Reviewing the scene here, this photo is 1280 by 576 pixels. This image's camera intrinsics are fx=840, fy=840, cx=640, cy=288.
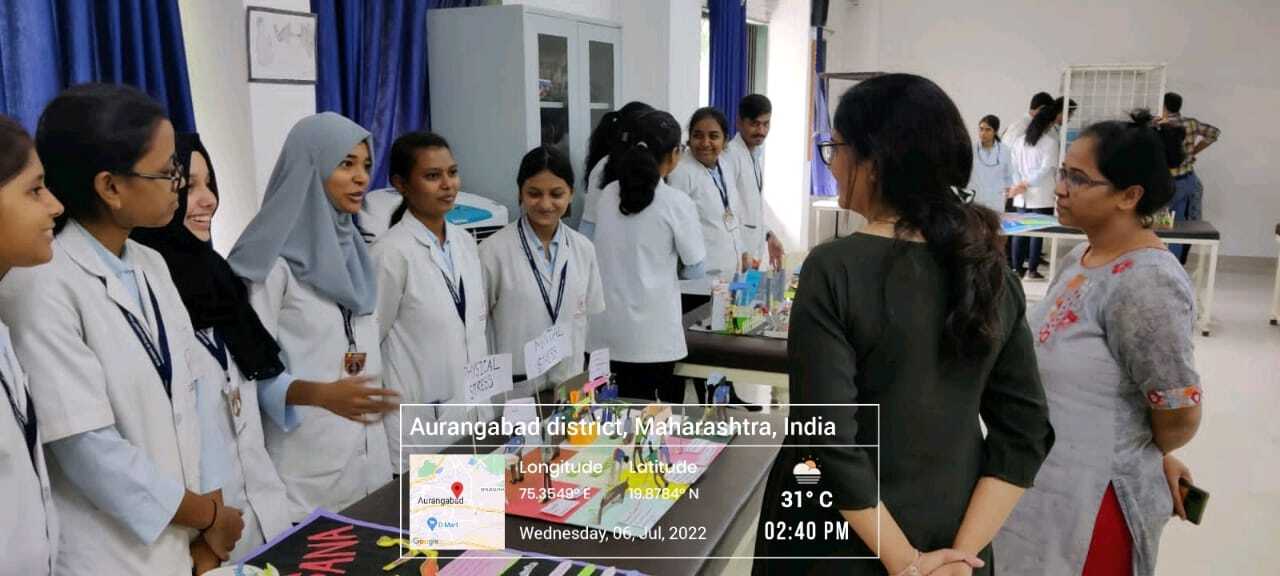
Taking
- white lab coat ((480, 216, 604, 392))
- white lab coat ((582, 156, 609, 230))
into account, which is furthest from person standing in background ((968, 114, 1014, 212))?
white lab coat ((480, 216, 604, 392))

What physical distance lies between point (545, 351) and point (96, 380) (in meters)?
0.91

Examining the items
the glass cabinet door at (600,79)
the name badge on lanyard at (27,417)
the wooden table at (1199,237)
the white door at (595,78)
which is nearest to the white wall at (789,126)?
the wooden table at (1199,237)

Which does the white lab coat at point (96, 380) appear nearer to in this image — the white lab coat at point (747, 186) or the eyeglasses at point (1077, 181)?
the eyeglasses at point (1077, 181)

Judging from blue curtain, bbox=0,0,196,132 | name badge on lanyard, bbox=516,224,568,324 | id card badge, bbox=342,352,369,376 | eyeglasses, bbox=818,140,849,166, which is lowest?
id card badge, bbox=342,352,369,376

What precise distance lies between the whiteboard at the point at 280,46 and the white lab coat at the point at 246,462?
4.75ft

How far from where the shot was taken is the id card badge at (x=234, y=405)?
1588 millimetres

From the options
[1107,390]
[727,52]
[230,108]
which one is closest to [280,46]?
[230,108]

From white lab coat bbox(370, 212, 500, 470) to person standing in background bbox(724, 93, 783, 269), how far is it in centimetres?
222

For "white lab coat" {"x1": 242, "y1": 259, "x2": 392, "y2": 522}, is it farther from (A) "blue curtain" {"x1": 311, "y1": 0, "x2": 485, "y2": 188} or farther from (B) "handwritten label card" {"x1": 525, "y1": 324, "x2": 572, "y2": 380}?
(A) "blue curtain" {"x1": 311, "y1": 0, "x2": 485, "y2": 188}

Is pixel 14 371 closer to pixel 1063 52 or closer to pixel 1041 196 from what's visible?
pixel 1041 196

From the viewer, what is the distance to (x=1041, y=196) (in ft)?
24.2

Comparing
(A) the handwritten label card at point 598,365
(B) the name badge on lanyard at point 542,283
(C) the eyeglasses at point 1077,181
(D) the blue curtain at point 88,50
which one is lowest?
(A) the handwritten label card at point 598,365

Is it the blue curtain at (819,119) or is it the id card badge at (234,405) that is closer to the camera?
the id card badge at (234,405)

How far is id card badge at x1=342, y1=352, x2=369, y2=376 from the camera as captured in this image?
180 cm
